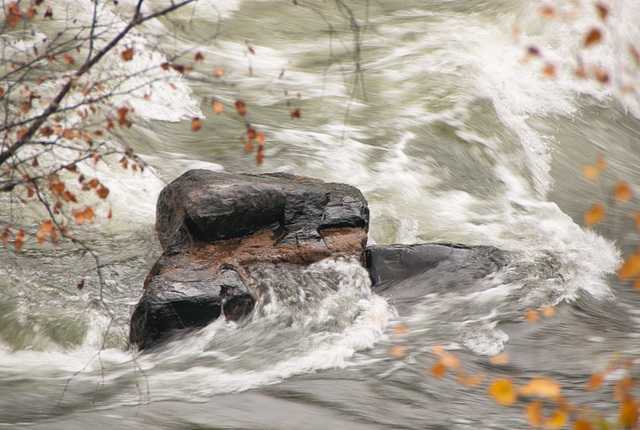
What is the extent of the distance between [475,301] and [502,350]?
84 cm

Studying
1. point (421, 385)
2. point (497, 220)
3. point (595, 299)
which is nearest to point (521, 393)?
point (421, 385)

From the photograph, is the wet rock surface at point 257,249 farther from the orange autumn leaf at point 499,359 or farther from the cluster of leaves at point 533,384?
the orange autumn leaf at point 499,359

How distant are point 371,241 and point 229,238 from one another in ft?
5.92

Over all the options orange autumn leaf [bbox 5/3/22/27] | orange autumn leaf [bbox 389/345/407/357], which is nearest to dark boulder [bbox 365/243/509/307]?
orange autumn leaf [bbox 389/345/407/357]

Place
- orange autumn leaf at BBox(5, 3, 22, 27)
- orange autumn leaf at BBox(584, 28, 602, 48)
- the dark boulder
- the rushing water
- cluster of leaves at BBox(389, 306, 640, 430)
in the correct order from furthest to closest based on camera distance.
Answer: the dark boulder < the rushing water < orange autumn leaf at BBox(5, 3, 22, 27) < cluster of leaves at BBox(389, 306, 640, 430) < orange autumn leaf at BBox(584, 28, 602, 48)

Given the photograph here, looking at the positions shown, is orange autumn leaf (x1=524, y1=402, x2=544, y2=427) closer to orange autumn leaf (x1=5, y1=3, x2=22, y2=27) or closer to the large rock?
the large rock

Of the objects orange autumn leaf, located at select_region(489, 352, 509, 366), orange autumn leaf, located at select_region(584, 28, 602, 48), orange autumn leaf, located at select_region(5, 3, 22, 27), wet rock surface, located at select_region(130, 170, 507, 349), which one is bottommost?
orange autumn leaf, located at select_region(489, 352, 509, 366)

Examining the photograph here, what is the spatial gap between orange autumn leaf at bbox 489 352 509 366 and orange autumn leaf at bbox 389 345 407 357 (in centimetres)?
65

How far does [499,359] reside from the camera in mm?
4668

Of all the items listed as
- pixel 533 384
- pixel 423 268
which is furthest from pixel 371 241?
pixel 533 384

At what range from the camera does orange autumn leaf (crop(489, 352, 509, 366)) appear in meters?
4.62

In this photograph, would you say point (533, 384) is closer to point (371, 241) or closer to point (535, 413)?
point (535, 413)

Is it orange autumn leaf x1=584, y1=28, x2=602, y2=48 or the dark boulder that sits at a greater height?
orange autumn leaf x1=584, y1=28, x2=602, y2=48

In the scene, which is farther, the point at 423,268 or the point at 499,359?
the point at 423,268
